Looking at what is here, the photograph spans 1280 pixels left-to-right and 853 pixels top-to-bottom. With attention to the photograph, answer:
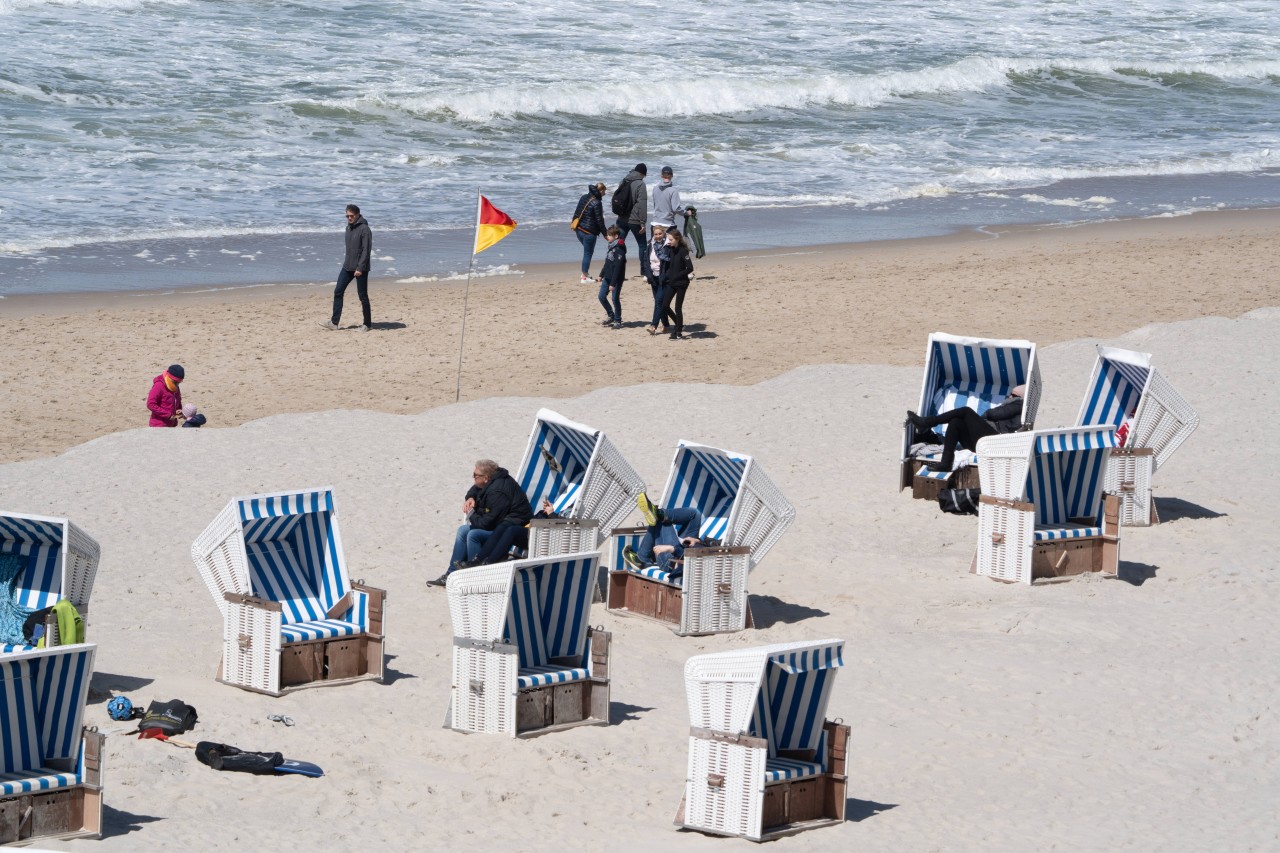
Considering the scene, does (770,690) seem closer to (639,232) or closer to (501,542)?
(501,542)

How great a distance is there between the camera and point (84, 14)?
130 ft

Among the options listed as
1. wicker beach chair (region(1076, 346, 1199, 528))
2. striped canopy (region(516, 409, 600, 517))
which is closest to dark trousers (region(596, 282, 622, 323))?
wicker beach chair (region(1076, 346, 1199, 528))

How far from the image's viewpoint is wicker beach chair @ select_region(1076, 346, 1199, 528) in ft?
43.5

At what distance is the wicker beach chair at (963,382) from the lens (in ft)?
45.6

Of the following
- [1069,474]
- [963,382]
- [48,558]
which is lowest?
[48,558]

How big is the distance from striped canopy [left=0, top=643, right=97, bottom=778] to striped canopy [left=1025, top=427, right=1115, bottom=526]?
704cm

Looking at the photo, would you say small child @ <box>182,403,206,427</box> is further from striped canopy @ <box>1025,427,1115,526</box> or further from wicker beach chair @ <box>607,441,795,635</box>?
striped canopy @ <box>1025,427,1115,526</box>

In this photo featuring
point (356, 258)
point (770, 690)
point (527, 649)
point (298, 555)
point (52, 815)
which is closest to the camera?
point (52, 815)

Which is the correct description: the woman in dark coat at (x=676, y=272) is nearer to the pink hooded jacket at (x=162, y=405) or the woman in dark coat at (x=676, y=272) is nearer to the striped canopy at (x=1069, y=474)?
the pink hooded jacket at (x=162, y=405)

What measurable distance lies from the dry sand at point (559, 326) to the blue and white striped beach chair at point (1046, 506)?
5.48 meters

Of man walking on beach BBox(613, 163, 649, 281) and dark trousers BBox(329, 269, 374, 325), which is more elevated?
man walking on beach BBox(613, 163, 649, 281)

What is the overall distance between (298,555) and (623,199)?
11.3 metres

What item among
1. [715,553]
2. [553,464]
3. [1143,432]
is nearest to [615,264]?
[553,464]

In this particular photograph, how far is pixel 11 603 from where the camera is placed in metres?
9.26
